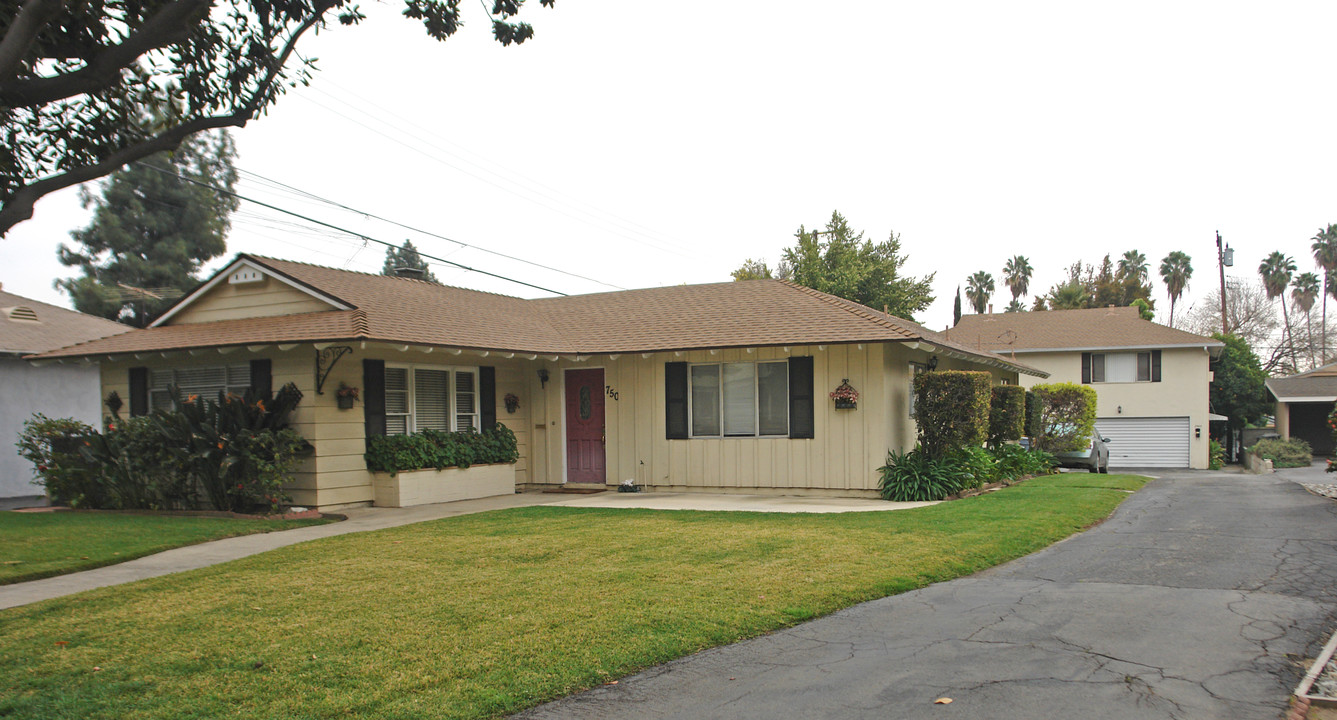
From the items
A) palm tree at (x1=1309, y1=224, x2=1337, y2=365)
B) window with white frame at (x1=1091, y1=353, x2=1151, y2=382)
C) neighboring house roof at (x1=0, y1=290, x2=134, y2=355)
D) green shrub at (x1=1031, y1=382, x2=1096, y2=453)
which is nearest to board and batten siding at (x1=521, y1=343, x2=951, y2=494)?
green shrub at (x1=1031, y1=382, x2=1096, y2=453)

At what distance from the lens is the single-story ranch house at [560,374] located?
13.2 metres

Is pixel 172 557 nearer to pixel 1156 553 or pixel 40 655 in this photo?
pixel 40 655

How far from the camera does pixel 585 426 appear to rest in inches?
656

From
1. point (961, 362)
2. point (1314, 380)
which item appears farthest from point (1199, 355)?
point (961, 362)

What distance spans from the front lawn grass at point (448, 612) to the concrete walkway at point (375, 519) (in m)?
0.52

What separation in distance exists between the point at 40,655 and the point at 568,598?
3.42 meters

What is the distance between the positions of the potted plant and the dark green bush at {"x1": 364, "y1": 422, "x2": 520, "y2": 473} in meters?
0.83

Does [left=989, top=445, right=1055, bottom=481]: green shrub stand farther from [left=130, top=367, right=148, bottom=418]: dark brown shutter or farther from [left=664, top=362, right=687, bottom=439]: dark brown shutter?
[left=130, top=367, right=148, bottom=418]: dark brown shutter

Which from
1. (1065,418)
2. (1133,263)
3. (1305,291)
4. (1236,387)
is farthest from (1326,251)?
(1065,418)

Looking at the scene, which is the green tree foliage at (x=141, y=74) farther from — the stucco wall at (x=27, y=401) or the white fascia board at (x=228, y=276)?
the stucco wall at (x=27, y=401)

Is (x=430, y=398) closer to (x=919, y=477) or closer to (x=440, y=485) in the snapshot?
(x=440, y=485)

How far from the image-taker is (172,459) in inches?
499

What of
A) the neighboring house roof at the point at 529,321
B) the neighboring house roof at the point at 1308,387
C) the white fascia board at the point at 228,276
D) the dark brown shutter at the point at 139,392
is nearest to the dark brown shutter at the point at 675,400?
the neighboring house roof at the point at 529,321

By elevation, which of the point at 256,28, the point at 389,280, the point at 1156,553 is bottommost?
the point at 1156,553
